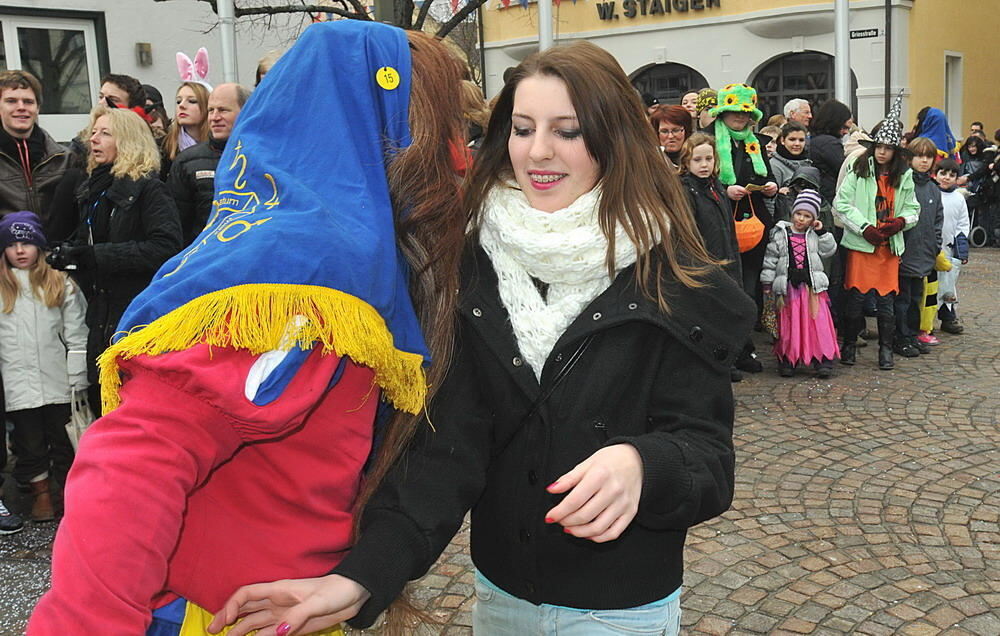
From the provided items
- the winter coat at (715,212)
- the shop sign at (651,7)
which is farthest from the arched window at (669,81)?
the winter coat at (715,212)

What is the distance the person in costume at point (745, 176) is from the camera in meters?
7.35

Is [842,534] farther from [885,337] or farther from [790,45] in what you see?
[790,45]

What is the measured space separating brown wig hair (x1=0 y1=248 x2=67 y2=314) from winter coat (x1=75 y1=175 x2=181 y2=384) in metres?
0.19

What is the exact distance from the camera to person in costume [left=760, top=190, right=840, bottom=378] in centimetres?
729

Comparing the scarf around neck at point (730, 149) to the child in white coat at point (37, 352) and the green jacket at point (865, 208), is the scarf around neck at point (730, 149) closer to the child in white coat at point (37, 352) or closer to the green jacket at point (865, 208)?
the green jacket at point (865, 208)

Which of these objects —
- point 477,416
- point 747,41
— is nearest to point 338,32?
point 477,416

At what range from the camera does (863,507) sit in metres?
4.71

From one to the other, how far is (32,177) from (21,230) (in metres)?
0.64

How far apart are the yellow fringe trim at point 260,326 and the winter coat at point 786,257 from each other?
21.1 feet

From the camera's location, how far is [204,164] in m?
5.15

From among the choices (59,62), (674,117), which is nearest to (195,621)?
(674,117)

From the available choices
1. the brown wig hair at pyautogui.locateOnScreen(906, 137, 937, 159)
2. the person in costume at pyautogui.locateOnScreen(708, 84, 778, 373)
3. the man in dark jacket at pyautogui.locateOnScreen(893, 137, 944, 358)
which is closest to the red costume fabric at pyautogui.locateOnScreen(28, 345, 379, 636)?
the person in costume at pyautogui.locateOnScreen(708, 84, 778, 373)

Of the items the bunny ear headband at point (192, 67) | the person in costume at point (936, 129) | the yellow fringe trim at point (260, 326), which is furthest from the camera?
the person in costume at point (936, 129)

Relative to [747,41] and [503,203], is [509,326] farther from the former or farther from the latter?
[747,41]
